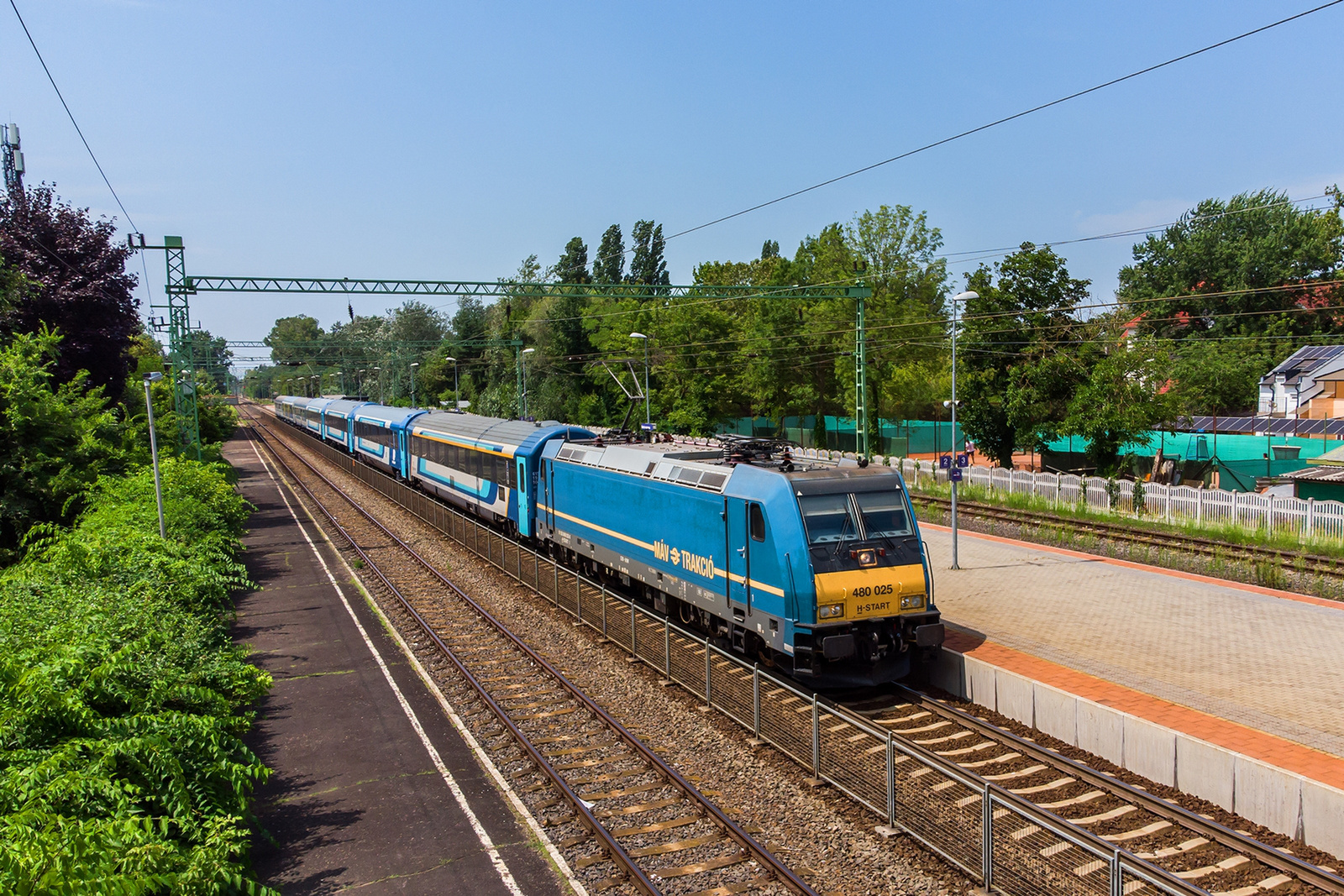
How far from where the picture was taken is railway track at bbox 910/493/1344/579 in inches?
816

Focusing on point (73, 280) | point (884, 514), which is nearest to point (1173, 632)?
point (884, 514)

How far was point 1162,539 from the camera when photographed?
80.3 feet

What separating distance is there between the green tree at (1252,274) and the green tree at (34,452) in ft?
223

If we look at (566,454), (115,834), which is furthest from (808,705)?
(566,454)

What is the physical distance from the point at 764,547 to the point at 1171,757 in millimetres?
5740

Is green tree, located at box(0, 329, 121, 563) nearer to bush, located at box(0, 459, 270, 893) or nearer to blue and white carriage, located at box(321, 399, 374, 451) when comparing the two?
bush, located at box(0, 459, 270, 893)

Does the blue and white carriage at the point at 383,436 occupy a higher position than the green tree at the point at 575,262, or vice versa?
the green tree at the point at 575,262

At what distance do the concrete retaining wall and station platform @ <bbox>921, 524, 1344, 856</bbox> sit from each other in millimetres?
14

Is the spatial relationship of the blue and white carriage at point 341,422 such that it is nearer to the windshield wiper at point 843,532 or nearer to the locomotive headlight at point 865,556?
the windshield wiper at point 843,532

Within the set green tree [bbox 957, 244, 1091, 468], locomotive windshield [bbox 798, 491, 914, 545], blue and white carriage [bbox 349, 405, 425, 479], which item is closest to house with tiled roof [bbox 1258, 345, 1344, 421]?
green tree [bbox 957, 244, 1091, 468]

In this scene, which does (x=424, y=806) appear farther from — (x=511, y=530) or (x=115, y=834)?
(x=511, y=530)

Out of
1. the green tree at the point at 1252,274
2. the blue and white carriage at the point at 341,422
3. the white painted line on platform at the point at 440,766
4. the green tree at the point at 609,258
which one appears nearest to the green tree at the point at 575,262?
the green tree at the point at 609,258

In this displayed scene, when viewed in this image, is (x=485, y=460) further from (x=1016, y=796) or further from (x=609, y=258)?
(x=609, y=258)

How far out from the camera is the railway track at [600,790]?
861cm
